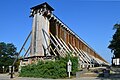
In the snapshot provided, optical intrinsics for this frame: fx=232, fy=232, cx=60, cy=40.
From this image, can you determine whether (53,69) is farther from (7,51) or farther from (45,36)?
(7,51)

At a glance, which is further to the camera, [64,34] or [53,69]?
[64,34]

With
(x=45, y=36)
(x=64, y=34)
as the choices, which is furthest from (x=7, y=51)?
(x=45, y=36)

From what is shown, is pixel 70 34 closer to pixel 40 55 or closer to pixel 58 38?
pixel 58 38

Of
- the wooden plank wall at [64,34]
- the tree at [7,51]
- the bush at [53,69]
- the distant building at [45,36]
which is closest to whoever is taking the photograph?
the bush at [53,69]

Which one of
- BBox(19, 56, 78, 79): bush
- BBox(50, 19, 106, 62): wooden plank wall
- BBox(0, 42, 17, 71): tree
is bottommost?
BBox(19, 56, 78, 79): bush

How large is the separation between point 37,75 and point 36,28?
14.4 metres

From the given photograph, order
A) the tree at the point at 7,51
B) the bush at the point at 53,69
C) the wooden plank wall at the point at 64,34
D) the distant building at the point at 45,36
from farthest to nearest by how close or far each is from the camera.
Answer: the tree at the point at 7,51 < the wooden plank wall at the point at 64,34 < the distant building at the point at 45,36 < the bush at the point at 53,69

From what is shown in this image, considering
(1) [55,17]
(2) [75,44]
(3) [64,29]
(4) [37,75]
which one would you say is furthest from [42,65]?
(2) [75,44]

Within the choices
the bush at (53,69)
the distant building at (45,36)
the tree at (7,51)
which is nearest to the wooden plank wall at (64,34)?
the distant building at (45,36)

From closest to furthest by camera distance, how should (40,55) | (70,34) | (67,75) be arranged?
(67,75) → (40,55) → (70,34)

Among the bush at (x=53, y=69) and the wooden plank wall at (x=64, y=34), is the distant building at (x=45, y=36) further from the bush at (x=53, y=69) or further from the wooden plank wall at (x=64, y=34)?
the bush at (x=53, y=69)

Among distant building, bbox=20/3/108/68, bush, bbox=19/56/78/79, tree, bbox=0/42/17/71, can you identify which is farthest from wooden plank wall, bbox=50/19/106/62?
tree, bbox=0/42/17/71

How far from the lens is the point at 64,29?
2089 inches

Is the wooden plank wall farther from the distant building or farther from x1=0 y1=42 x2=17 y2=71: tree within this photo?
x1=0 y1=42 x2=17 y2=71: tree
